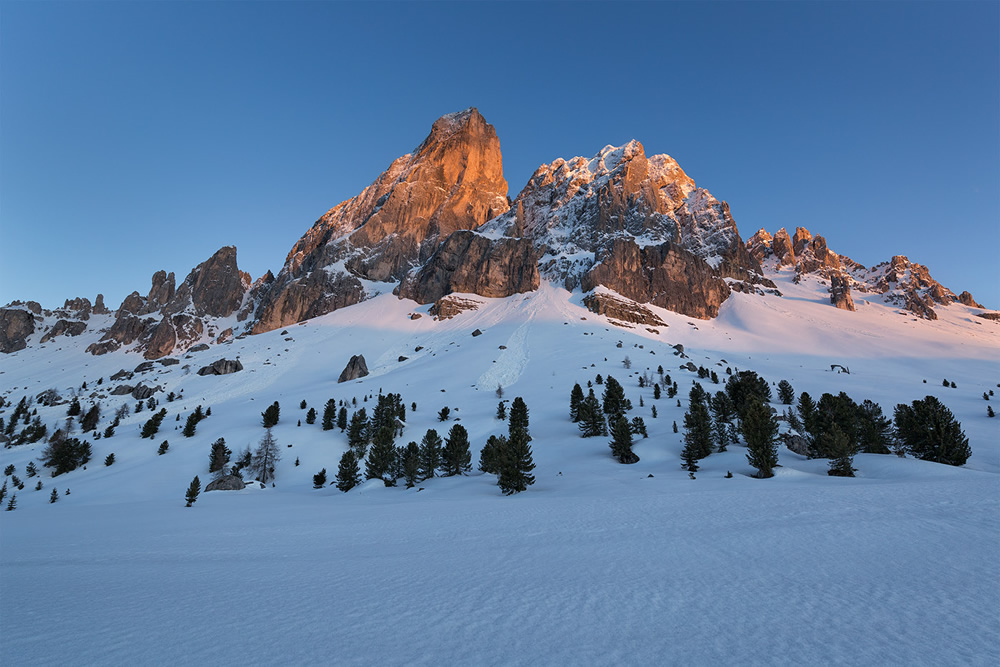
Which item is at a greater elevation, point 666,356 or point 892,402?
point 666,356

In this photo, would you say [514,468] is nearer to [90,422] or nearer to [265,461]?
[265,461]

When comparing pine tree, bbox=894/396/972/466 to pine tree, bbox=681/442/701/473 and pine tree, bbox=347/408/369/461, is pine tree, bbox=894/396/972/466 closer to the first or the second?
pine tree, bbox=681/442/701/473

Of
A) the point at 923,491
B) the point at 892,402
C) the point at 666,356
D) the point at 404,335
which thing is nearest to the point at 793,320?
the point at 666,356

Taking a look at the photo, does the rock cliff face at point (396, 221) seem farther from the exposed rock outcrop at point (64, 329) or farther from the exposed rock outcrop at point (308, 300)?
the exposed rock outcrop at point (64, 329)

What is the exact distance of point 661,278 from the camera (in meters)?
141

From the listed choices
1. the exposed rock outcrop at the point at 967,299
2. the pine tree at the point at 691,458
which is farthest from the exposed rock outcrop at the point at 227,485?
the exposed rock outcrop at the point at 967,299

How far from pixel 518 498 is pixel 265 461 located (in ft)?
97.5

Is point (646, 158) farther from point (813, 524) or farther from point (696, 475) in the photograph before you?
point (813, 524)

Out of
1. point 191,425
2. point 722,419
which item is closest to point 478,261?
point 191,425

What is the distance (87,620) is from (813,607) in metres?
7.20

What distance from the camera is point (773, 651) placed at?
3385 millimetres

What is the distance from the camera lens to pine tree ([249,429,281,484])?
36625mm

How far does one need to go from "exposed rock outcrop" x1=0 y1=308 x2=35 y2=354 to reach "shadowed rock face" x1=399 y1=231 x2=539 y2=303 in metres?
149

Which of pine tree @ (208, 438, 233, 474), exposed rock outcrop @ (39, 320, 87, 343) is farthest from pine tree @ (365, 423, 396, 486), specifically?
exposed rock outcrop @ (39, 320, 87, 343)
